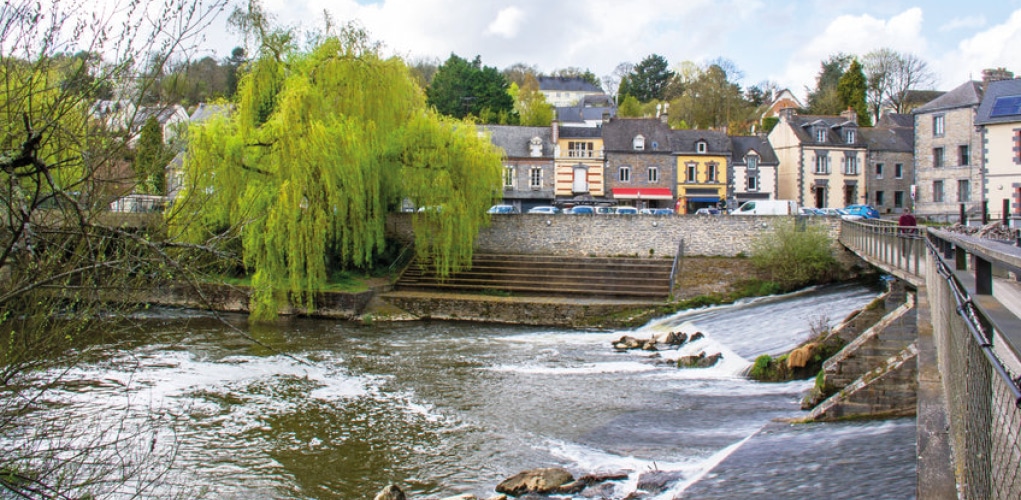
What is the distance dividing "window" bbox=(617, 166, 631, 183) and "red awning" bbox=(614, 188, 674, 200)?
541 millimetres

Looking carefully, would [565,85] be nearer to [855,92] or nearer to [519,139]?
[855,92]

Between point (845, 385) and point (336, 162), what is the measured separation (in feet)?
48.2

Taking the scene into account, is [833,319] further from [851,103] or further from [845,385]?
[851,103]

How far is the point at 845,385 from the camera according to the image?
11.9 meters

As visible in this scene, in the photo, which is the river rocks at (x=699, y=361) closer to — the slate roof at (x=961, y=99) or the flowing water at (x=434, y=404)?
the flowing water at (x=434, y=404)

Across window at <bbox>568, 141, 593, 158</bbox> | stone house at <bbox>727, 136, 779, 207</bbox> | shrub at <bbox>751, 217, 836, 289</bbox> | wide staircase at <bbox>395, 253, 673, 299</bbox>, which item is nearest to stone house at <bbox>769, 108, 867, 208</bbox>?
stone house at <bbox>727, 136, 779, 207</bbox>

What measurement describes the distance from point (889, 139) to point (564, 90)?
165 feet

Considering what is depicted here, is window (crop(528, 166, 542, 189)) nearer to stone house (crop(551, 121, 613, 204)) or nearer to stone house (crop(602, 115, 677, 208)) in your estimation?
stone house (crop(551, 121, 613, 204))

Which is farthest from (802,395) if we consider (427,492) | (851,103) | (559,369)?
(851,103)

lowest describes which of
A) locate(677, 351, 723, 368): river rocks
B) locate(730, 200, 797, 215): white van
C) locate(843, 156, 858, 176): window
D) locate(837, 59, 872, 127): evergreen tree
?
locate(677, 351, 723, 368): river rocks

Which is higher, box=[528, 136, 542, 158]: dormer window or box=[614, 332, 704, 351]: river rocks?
box=[528, 136, 542, 158]: dormer window

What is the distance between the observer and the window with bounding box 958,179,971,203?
37.9 m

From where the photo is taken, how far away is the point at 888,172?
47.8 m

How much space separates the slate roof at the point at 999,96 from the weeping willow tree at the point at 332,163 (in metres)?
19.2
